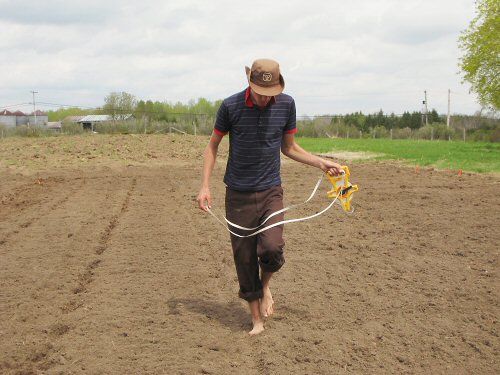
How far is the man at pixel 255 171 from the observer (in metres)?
5.05

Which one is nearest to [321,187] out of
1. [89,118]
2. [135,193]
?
[135,193]

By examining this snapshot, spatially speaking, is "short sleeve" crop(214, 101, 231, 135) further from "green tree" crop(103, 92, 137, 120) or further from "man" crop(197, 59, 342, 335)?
"green tree" crop(103, 92, 137, 120)

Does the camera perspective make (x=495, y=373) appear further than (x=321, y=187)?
No

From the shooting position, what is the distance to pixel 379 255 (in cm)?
784

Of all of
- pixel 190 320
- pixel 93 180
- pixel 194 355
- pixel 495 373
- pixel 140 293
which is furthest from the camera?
pixel 93 180

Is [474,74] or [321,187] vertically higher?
[474,74]

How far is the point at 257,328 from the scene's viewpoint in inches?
204

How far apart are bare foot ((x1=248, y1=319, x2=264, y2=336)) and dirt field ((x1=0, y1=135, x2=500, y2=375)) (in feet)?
0.21

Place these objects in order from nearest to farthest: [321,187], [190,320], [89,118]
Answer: [190,320] < [321,187] < [89,118]

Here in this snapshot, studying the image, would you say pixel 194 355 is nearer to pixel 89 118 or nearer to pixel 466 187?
pixel 466 187

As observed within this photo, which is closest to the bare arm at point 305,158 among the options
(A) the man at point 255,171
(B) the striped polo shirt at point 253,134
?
(A) the man at point 255,171

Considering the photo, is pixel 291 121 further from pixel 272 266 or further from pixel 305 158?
pixel 272 266

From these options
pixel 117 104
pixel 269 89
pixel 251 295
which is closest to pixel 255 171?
pixel 269 89

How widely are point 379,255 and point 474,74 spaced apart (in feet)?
86.4
